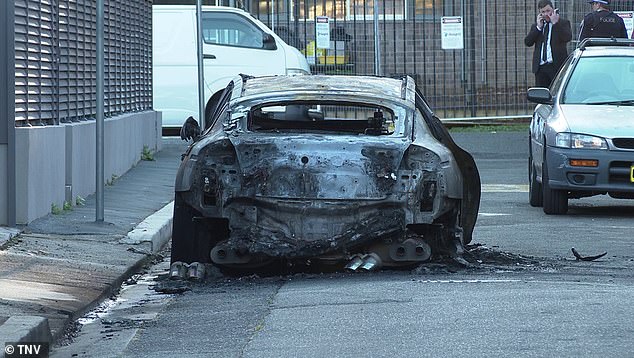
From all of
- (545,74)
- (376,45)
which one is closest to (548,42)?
(545,74)

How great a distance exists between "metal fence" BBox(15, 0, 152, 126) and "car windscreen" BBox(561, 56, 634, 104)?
180 inches

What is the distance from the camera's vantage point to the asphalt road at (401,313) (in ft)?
22.2

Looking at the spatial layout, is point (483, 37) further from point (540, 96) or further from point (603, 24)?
point (540, 96)

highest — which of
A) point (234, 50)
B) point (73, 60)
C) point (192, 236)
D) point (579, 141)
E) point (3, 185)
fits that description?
point (234, 50)

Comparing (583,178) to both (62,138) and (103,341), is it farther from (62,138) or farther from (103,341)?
(103,341)

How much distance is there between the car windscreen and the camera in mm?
13875

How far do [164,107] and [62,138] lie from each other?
983 centimetres

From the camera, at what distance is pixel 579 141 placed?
12961 millimetres

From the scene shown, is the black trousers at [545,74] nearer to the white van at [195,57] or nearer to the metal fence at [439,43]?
the white van at [195,57]

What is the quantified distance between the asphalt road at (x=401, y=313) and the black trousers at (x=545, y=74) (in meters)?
9.52

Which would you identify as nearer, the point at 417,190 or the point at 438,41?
the point at 417,190

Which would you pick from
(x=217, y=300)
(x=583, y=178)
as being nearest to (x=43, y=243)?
(x=217, y=300)

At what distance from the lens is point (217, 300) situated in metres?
8.59
